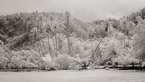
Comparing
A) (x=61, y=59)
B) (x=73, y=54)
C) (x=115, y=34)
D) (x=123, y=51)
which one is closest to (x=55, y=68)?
(x=61, y=59)

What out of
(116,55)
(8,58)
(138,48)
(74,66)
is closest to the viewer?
(138,48)

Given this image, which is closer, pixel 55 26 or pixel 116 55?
pixel 116 55

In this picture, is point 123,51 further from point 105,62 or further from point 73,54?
point 73,54

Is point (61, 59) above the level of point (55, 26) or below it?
below

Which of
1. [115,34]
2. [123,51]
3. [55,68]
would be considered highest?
[115,34]

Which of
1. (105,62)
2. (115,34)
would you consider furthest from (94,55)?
(115,34)

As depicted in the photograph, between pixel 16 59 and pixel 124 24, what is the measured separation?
69520mm

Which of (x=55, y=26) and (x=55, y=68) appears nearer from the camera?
(x=55, y=68)

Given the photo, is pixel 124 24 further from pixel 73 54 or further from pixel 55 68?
pixel 55 68

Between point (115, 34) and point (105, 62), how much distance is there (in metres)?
36.2

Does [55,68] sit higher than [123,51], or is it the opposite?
[123,51]

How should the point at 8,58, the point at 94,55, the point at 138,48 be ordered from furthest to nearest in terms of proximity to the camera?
the point at 8,58 → the point at 94,55 → the point at 138,48

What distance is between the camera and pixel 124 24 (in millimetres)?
163000

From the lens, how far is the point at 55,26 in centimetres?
15688
